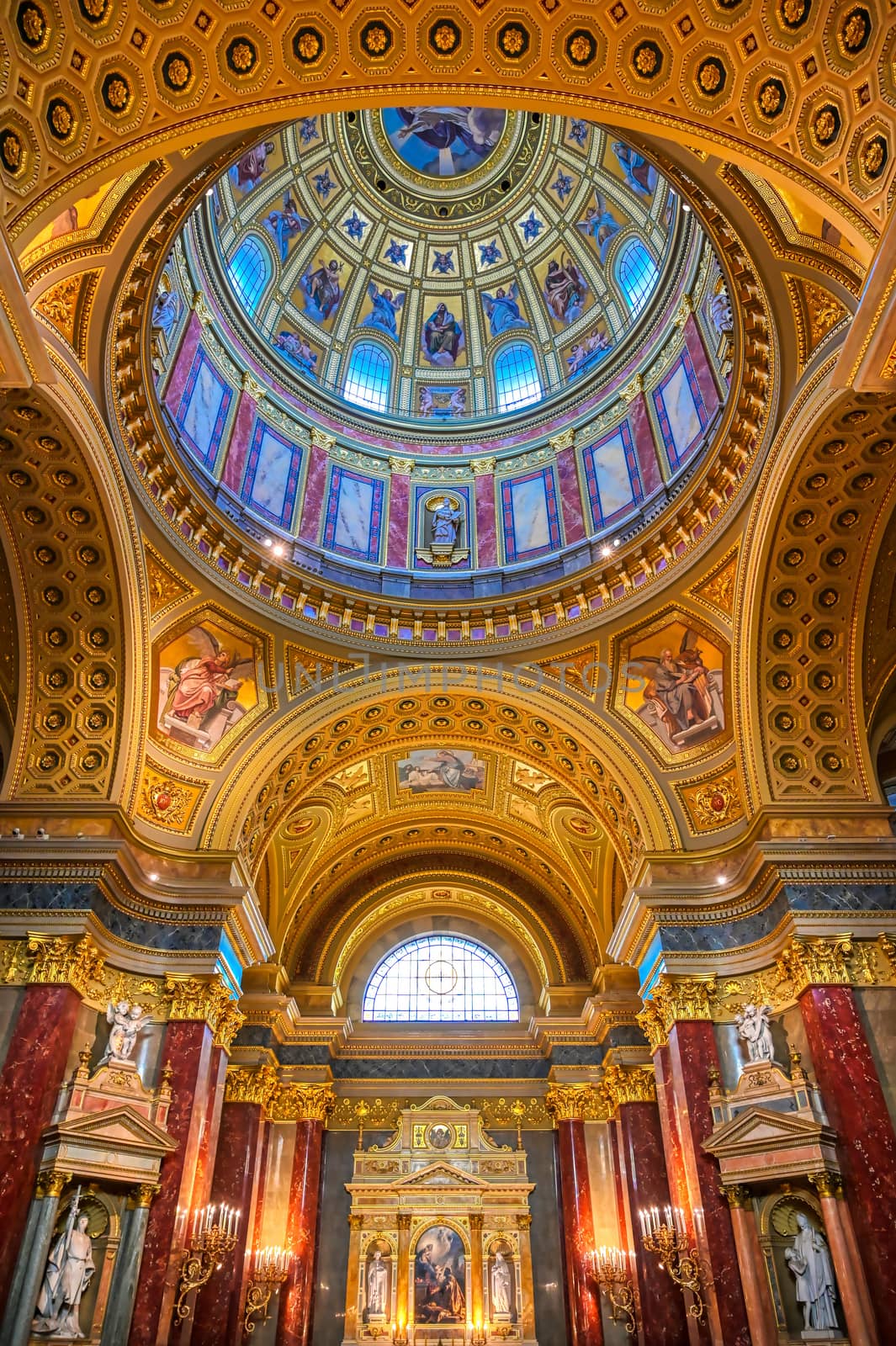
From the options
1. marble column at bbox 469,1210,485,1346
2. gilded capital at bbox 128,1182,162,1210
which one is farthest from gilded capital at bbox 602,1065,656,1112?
gilded capital at bbox 128,1182,162,1210

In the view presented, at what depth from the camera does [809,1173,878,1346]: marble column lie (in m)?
12.2

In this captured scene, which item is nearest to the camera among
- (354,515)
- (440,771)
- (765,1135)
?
(765,1135)

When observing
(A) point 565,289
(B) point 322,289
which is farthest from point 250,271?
(A) point 565,289

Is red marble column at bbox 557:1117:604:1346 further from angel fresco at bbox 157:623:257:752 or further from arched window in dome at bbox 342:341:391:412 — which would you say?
arched window in dome at bbox 342:341:391:412

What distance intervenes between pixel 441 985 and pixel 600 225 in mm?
20216

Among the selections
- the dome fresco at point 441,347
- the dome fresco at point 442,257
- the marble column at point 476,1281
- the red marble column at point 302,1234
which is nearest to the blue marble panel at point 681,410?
the dome fresco at point 441,347

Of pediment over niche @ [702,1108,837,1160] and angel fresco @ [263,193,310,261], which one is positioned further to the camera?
angel fresco @ [263,193,310,261]

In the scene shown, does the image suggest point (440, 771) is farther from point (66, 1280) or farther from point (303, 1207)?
point (66, 1280)

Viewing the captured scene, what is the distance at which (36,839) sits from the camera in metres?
15.6

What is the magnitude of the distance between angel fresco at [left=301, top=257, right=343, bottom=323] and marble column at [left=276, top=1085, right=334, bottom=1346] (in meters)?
19.1

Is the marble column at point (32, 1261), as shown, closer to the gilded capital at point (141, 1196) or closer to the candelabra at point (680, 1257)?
the gilded capital at point (141, 1196)

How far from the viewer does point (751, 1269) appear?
44.3ft

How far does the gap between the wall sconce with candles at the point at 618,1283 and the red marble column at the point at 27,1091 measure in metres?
12.6

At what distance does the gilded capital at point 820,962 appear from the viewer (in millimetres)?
14508
